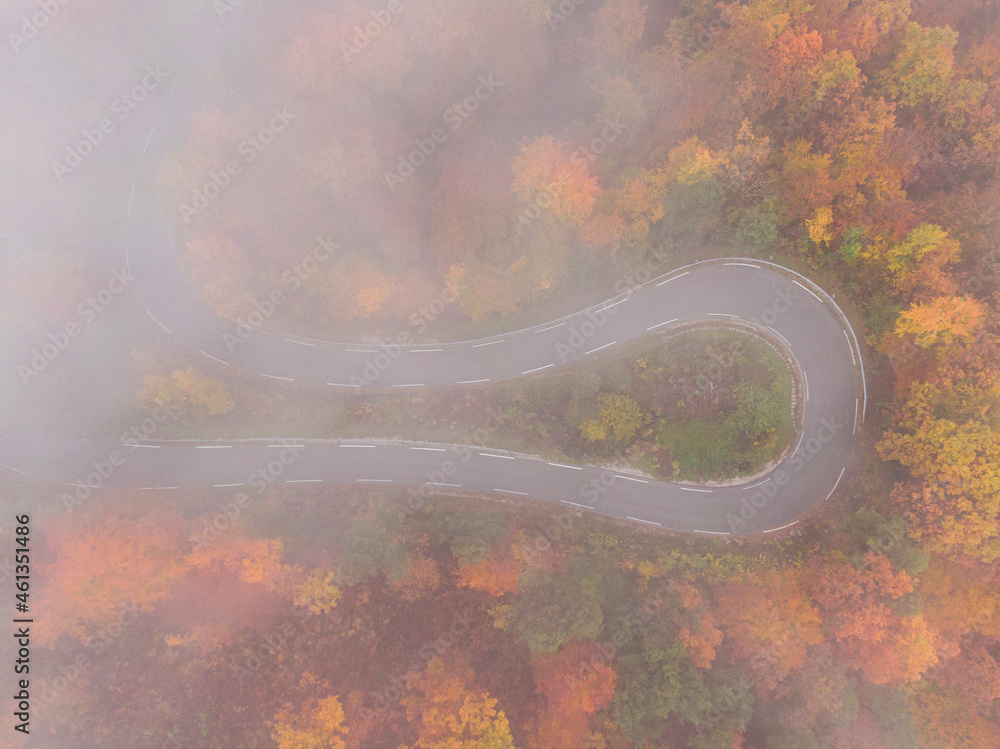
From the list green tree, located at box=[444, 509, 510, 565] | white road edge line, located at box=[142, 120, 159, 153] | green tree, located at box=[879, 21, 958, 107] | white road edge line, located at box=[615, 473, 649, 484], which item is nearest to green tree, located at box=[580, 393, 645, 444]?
white road edge line, located at box=[615, 473, 649, 484]

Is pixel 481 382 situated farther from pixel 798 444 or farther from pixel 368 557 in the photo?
pixel 798 444

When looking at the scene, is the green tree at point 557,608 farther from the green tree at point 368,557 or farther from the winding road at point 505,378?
the green tree at point 368,557

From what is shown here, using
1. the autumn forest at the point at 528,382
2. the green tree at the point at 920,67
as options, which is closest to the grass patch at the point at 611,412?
the autumn forest at the point at 528,382

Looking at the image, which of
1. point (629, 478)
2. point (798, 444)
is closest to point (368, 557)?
point (629, 478)

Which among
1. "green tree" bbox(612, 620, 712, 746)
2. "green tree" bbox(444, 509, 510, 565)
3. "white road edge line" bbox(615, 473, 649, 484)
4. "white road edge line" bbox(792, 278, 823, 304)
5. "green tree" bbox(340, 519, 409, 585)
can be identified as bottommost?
"green tree" bbox(612, 620, 712, 746)

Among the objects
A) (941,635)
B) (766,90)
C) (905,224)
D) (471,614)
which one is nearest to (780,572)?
(941,635)

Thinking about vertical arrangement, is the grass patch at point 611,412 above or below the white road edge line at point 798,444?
above

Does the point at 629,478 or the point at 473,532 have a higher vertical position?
the point at 473,532

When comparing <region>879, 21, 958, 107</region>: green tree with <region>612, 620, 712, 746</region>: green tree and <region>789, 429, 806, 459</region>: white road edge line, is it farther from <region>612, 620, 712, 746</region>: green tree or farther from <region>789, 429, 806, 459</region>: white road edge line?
<region>612, 620, 712, 746</region>: green tree

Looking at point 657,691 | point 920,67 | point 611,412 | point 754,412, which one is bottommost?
point 657,691
